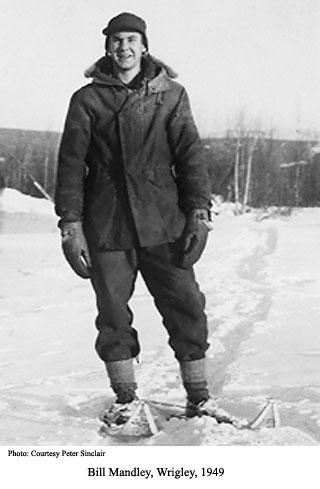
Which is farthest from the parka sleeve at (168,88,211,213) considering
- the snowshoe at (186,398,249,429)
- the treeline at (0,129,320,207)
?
the snowshoe at (186,398,249,429)

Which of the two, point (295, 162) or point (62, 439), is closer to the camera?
point (62, 439)

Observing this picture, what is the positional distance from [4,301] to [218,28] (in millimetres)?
1109

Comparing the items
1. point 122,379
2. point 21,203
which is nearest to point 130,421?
point 122,379

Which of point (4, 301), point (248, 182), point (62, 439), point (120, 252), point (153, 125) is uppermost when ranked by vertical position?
point (153, 125)

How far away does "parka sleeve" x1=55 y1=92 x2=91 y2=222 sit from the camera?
1732 millimetres

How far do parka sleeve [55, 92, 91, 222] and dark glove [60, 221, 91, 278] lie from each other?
0.02m

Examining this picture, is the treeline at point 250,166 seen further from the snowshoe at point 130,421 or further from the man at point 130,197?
the snowshoe at point 130,421

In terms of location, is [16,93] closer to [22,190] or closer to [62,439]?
[22,190]

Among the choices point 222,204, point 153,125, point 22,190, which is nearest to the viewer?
point 153,125

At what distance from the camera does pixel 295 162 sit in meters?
2.12

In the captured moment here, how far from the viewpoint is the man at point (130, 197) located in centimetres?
174

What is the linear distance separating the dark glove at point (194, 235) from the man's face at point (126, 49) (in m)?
0.43

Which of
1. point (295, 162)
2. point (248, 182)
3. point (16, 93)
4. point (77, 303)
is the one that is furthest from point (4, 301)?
point (295, 162)

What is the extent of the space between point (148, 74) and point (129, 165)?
26cm
